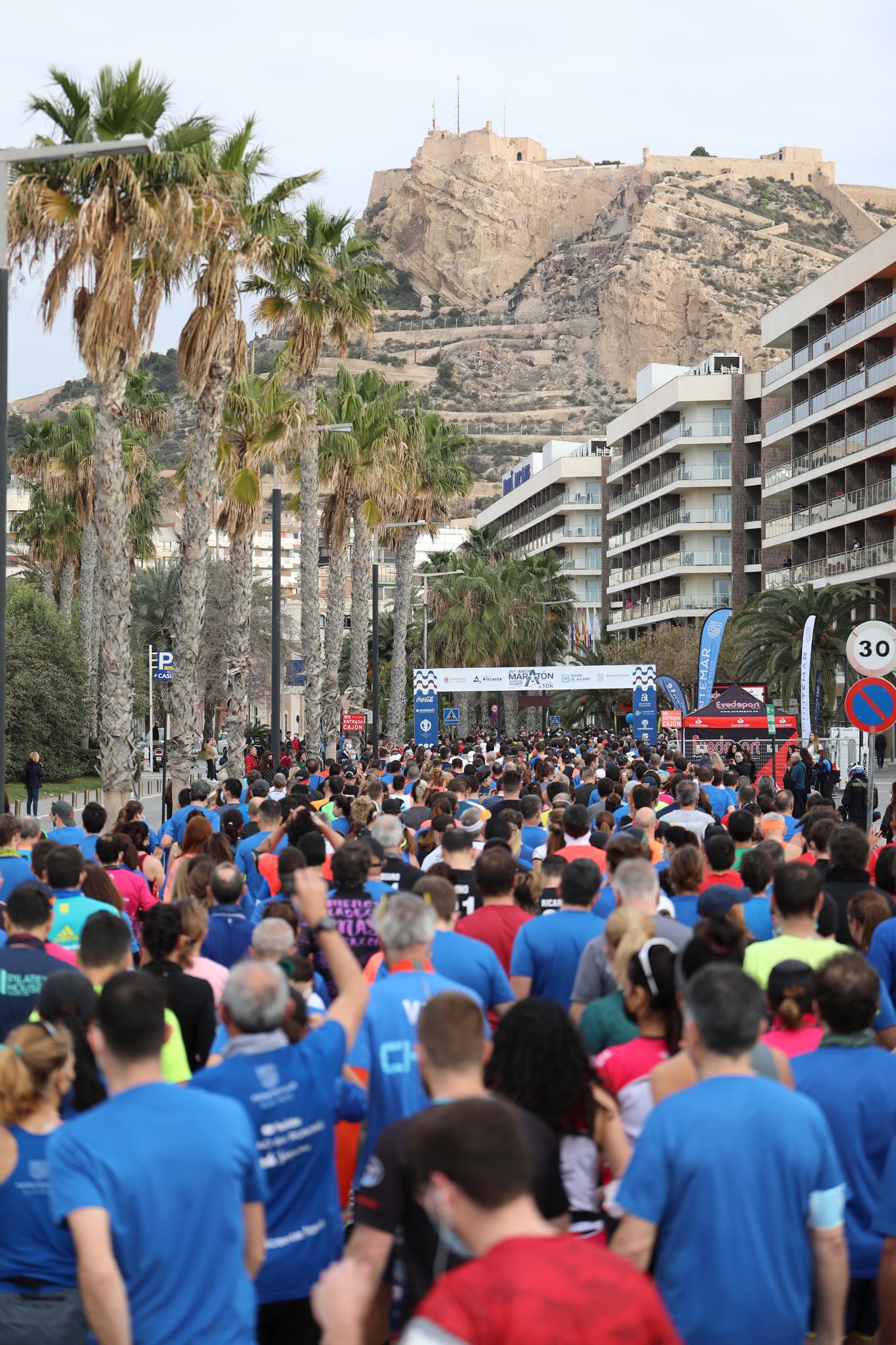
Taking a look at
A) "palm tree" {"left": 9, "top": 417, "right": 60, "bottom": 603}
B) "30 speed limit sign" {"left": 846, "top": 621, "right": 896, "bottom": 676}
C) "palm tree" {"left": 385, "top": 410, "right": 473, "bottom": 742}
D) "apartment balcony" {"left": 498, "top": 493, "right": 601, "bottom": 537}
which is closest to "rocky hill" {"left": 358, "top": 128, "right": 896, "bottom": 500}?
"apartment balcony" {"left": 498, "top": 493, "right": 601, "bottom": 537}

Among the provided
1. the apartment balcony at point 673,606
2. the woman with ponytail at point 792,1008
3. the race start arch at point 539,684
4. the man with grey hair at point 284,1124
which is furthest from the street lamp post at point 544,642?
the man with grey hair at point 284,1124

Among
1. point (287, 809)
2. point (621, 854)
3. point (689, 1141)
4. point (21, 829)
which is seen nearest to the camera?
point (689, 1141)

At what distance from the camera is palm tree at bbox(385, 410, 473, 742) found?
44812mm

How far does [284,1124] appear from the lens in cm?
434

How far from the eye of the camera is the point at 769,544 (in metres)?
65.4

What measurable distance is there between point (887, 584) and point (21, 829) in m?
46.0

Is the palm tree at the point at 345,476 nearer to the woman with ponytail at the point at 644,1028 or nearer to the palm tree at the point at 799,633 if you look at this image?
the palm tree at the point at 799,633

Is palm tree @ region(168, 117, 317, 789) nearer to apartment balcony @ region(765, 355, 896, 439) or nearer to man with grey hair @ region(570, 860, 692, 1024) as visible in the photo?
man with grey hair @ region(570, 860, 692, 1024)

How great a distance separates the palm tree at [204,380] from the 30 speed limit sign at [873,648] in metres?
11.8

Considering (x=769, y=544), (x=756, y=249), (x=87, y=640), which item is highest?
(x=756, y=249)

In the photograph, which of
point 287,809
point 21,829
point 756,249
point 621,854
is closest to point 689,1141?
point 621,854

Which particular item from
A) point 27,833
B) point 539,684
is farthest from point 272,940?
point 539,684

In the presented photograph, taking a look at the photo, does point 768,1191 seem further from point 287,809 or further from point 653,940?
point 287,809

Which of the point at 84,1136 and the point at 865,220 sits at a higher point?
the point at 865,220
